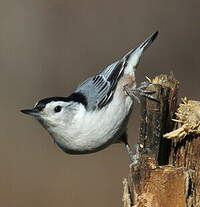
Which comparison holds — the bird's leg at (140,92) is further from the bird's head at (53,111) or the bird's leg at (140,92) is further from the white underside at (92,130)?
the bird's head at (53,111)

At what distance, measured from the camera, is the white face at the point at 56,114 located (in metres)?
3.60

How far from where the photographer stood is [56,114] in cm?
363

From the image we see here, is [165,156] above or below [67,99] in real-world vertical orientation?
below

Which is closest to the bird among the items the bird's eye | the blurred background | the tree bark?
the bird's eye

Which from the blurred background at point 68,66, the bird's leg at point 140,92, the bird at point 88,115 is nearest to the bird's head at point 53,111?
the bird at point 88,115

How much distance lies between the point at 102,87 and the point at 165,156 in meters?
0.99

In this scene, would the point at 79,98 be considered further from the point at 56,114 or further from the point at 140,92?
the point at 140,92

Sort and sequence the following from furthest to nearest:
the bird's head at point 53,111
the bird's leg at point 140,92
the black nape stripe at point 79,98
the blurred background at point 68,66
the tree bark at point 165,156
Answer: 1. the blurred background at point 68,66
2. the black nape stripe at point 79,98
3. the bird's head at point 53,111
4. the bird's leg at point 140,92
5. the tree bark at point 165,156

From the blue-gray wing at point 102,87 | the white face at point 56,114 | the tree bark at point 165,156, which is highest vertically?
the blue-gray wing at point 102,87

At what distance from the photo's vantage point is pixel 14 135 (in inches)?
242

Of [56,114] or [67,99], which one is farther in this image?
[67,99]

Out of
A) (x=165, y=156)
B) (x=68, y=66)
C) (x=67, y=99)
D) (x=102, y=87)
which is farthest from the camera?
(x=68, y=66)

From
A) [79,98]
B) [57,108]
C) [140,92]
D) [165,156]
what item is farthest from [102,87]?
[165,156]

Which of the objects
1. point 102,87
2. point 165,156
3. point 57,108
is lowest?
point 165,156
